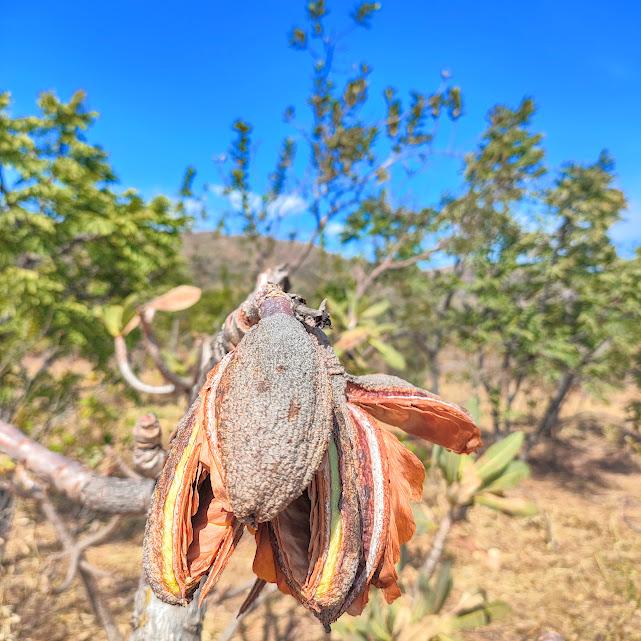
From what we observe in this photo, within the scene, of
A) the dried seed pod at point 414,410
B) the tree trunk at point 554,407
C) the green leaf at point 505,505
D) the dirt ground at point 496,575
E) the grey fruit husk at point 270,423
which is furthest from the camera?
the tree trunk at point 554,407

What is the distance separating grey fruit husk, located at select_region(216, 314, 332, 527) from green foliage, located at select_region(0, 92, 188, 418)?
4.73m

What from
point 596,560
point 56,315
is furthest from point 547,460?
point 56,315

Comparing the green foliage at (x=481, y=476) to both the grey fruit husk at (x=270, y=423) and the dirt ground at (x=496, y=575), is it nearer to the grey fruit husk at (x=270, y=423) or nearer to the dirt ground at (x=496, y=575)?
the dirt ground at (x=496, y=575)

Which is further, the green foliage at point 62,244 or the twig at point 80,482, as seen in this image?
the green foliage at point 62,244

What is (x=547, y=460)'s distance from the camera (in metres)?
11.4

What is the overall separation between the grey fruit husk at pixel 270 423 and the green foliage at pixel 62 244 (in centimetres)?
473

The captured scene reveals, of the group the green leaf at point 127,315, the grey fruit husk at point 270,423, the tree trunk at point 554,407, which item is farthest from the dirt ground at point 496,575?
the grey fruit husk at point 270,423

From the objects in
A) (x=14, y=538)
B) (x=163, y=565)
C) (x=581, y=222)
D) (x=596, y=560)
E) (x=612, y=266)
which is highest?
(x=581, y=222)

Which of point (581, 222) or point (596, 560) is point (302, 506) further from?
point (581, 222)

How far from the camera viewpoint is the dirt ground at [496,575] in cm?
413

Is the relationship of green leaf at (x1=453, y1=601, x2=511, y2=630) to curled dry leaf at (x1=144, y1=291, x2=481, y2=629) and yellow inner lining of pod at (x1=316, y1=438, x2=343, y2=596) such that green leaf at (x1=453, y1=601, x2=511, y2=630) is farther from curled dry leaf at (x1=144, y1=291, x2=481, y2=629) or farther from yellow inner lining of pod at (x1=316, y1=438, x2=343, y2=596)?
yellow inner lining of pod at (x1=316, y1=438, x2=343, y2=596)

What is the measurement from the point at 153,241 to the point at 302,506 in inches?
279

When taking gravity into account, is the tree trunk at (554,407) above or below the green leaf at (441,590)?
above

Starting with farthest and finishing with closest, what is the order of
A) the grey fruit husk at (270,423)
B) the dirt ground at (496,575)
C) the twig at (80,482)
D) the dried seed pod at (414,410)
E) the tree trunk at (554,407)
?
the tree trunk at (554,407), the dirt ground at (496,575), the twig at (80,482), the dried seed pod at (414,410), the grey fruit husk at (270,423)
